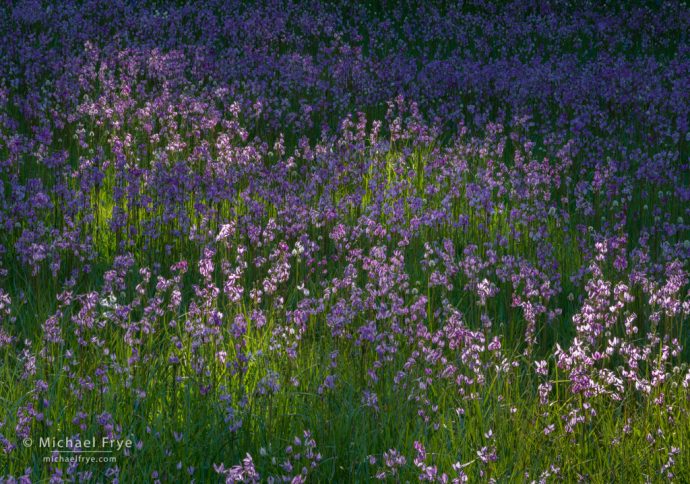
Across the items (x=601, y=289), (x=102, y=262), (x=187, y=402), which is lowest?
(x=102, y=262)

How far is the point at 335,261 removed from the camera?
5594 mm

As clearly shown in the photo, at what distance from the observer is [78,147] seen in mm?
7168

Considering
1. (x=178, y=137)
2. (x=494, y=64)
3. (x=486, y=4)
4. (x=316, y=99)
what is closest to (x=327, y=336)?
(x=178, y=137)

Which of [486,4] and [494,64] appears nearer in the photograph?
[494,64]

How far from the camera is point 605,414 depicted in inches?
148

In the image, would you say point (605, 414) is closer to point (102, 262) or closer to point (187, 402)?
point (187, 402)

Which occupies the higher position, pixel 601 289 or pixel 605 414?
pixel 601 289

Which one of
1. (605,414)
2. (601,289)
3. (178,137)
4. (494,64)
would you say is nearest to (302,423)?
(605,414)

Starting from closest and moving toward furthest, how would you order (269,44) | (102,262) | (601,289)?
(601,289) < (102,262) < (269,44)

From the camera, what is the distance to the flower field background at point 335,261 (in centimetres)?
345

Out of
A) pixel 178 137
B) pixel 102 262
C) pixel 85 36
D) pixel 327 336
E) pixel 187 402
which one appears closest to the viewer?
pixel 187 402

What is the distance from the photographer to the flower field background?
3.45m

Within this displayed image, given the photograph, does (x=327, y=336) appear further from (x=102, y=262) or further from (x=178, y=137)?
(x=178, y=137)

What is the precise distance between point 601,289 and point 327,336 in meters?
1.31
